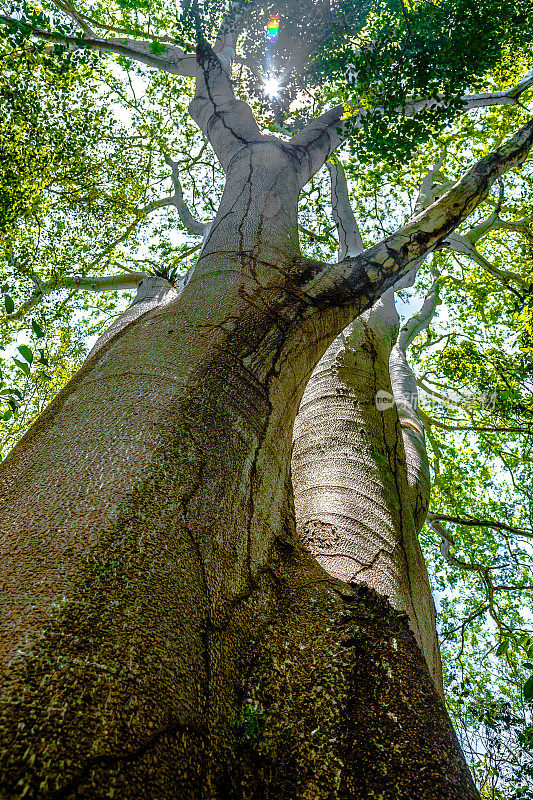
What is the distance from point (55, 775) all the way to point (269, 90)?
648cm

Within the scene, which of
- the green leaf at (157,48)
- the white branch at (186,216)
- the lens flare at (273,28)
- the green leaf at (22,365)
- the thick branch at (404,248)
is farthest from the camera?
the white branch at (186,216)

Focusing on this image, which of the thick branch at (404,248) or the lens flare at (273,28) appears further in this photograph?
the lens flare at (273,28)

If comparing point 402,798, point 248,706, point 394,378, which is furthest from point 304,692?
point 394,378

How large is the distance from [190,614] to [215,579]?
116 millimetres

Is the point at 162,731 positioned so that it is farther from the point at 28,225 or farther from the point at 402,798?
the point at 28,225

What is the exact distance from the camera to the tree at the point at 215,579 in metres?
0.67

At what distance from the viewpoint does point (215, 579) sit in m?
0.97

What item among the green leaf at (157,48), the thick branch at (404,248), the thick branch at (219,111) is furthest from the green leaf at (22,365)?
the green leaf at (157,48)

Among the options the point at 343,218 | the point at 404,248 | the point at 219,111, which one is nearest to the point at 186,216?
the point at 343,218

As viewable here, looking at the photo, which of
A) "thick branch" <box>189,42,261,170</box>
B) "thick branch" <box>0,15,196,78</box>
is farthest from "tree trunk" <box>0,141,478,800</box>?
"thick branch" <box>0,15,196,78</box>

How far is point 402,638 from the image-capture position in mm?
1157

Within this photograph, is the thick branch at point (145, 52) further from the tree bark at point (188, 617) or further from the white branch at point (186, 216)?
the tree bark at point (188, 617)

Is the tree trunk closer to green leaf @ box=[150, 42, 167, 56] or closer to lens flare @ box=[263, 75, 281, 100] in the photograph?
green leaf @ box=[150, 42, 167, 56]

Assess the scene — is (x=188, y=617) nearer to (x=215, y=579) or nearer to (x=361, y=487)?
(x=215, y=579)
